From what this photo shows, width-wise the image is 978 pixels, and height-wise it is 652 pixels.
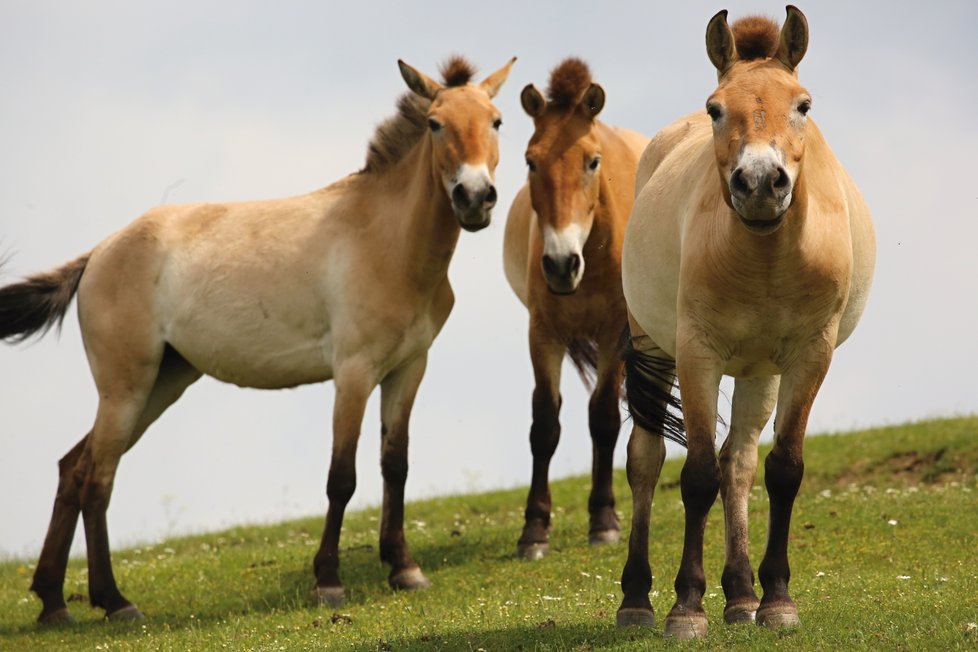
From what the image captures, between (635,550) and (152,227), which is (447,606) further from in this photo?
(152,227)

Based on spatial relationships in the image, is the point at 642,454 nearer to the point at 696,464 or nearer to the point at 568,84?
the point at 696,464

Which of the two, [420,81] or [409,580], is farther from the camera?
[420,81]

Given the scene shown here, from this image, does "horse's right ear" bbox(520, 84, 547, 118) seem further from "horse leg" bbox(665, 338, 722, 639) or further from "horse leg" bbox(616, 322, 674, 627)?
"horse leg" bbox(665, 338, 722, 639)

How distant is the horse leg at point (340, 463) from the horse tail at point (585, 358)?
215cm

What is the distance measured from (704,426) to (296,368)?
4824 millimetres

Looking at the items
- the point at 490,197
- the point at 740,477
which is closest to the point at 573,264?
the point at 490,197

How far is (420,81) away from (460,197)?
1.31 metres

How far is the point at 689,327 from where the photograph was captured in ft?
20.8

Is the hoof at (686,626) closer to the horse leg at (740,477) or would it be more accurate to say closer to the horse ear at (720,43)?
the horse leg at (740,477)

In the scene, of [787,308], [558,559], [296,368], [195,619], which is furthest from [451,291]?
[787,308]

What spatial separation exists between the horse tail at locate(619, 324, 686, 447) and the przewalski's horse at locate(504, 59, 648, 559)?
189 cm

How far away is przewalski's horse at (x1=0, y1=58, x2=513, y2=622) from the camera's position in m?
9.92

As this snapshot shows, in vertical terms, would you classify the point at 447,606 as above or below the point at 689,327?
below

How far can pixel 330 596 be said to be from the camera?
31.6 feet
